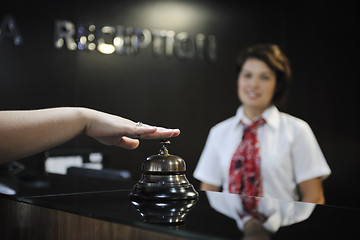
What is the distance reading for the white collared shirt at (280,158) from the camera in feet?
9.47

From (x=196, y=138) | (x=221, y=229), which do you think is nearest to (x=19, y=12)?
(x=196, y=138)

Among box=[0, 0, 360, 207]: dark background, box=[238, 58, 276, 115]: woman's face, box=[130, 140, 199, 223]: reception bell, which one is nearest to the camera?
box=[130, 140, 199, 223]: reception bell

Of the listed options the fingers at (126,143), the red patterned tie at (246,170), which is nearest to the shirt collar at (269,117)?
the red patterned tie at (246,170)

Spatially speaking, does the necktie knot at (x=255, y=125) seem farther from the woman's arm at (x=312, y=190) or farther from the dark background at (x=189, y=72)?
the dark background at (x=189, y=72)

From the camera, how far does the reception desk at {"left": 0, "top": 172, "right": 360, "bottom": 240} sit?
3.04 feet

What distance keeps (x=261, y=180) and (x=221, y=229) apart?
2.03m

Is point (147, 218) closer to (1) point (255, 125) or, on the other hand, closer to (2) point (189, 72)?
(1) point (255, 125)

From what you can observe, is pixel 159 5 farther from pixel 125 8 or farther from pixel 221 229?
pixel 221 229

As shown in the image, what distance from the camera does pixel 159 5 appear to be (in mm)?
4922

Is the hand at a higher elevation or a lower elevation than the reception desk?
higher

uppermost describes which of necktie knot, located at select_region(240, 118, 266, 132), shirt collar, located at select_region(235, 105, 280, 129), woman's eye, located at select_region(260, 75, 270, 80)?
woman's eye, located at select_region(260, 75, 270, 80)

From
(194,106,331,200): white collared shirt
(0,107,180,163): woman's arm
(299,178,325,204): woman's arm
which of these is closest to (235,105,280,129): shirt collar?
(194,106,331,200): white collared shirt

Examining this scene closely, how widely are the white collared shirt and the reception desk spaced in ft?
5.01

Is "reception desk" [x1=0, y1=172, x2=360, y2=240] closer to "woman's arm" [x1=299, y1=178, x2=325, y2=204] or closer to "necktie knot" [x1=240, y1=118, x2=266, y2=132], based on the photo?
"woman's arm" [x1=299, y1=178, x2=325, y2=204]
